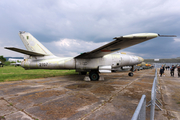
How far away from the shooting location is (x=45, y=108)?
3363mm

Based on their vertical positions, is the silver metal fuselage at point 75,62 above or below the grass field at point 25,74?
above

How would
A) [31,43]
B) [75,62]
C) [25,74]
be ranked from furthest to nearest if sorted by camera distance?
[25,74], [31,43], [75,62]

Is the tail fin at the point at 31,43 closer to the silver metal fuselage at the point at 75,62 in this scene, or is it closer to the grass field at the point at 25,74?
the silver metal fuselage at the point at 75,62

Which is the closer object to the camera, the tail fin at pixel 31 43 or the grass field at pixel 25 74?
the grass field at pixel 25 74

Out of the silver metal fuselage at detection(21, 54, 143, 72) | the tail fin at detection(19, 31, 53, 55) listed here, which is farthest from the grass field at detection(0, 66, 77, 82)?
the tail fin at detection(19, 31, 53, 55)

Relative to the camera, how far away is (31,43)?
10.0 meters

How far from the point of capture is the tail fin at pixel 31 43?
999 centimetres

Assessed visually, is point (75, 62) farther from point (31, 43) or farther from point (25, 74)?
point (25, 74)

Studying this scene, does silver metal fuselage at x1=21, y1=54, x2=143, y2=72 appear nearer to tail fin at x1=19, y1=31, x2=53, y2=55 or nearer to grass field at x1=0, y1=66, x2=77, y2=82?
tail fin at x1=19, y1=31, x2=53, y2=55

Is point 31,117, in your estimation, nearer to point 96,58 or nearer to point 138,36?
point 138,36

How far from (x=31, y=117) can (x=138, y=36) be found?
16.5 ft

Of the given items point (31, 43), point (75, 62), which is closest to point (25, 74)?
point (31, 43)

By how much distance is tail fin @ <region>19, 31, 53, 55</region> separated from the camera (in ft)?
32.8

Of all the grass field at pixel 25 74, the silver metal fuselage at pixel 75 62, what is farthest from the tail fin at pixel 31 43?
the grass field at pixel 25 74
